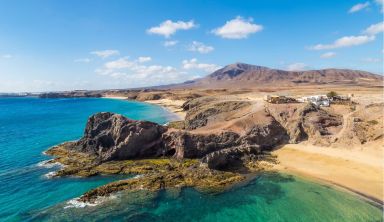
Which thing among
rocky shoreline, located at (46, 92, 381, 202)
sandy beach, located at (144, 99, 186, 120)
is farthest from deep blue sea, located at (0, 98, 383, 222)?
sandy beach, located at (144, 99, 186, 120)

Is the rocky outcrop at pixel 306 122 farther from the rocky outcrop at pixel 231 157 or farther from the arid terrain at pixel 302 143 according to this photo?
the rocky outcrop at pixel 231 157

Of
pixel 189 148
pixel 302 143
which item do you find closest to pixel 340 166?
pixel 302 143

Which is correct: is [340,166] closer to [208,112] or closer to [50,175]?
[208,112]

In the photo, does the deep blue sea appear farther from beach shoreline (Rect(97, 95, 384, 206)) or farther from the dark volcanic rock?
the dark volcanic rock

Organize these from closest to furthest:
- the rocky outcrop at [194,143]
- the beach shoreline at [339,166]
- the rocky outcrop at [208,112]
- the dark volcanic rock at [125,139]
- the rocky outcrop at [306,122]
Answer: the beach shoreline at [339,166], the rocky outcrop at [194,143], the dark volcanic rock at [125,139], the rocky outcrop at [306,122], the rocky outcrop at [208,112]

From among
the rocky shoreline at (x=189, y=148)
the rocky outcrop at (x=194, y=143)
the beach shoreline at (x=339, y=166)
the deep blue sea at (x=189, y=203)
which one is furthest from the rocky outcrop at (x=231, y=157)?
the deep blue sea at (x=189, y=203)

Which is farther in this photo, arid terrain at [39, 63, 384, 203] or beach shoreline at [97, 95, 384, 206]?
arid terrain at [39, 63, 384, 203]
